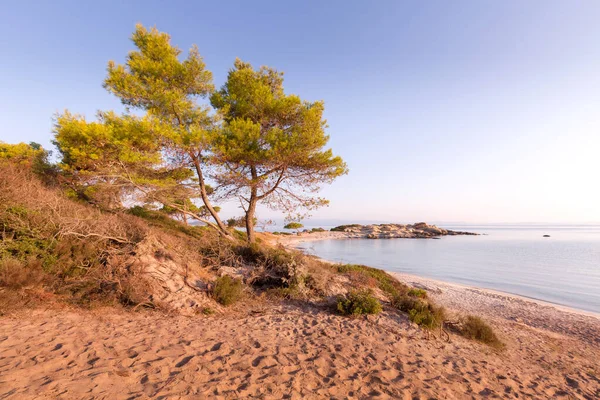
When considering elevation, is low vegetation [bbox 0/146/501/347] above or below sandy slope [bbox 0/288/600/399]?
above

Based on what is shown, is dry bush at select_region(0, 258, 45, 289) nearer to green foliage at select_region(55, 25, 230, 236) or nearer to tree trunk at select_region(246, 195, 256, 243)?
green foliage at select_region(55, 25, 230, 236)

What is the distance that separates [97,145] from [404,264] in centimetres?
2099

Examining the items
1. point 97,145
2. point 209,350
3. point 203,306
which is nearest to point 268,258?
point 203,306

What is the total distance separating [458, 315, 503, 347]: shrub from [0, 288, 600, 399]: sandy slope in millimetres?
342

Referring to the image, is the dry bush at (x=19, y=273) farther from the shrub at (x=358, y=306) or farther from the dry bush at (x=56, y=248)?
the shrub at (x=358, y=306)

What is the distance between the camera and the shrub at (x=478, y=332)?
270 inches

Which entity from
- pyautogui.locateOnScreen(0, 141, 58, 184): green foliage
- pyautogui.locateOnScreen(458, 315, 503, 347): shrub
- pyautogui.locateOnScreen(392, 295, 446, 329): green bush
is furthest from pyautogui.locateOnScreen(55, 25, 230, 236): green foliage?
pyautogui.locateOnScreen(458, 315, 503, 347): shrub

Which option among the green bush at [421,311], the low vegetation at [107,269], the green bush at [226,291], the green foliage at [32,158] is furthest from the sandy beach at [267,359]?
the green foliage at [32,158]

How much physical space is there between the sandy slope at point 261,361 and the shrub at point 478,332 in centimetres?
34

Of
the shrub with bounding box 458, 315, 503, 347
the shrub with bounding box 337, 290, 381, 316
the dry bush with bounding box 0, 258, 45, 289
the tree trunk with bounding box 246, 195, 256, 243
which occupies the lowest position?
the shrub with bounding box 458, 315, 503, 347

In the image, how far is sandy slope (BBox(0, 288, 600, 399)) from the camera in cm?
359

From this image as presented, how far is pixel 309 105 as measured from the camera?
1284 centimetres

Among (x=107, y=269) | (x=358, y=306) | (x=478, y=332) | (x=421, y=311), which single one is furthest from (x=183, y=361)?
(x=478, y=332)

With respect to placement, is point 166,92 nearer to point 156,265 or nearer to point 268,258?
point 156,265
